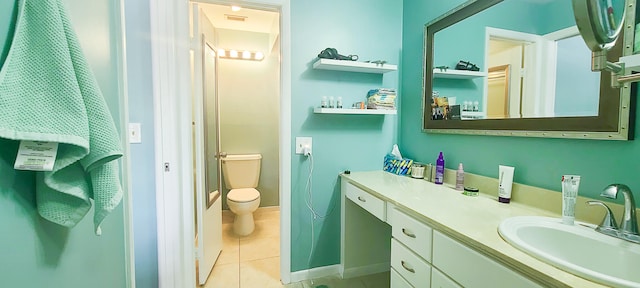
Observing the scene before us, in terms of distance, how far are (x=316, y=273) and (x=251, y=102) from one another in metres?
2.23

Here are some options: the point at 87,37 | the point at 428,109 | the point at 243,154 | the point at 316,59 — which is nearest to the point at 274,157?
the point at 243,154

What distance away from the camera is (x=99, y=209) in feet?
2.14

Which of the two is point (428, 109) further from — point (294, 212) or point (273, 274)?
point (273, 274)

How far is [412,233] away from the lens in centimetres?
113

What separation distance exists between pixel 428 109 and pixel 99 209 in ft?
5.99

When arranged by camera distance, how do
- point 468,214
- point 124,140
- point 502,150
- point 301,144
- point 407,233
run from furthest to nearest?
point 301,144 → point 502,150 → point 407,233 → point 468,214 → point 124,140

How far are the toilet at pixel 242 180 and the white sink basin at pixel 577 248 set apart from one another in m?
2.23

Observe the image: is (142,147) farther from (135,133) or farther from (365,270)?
(365,270)

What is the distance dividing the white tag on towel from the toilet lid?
2.06m

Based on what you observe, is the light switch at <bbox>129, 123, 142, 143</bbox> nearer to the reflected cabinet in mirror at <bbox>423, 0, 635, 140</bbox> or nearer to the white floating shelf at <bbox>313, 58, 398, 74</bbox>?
the white floating shelf at <bbox>313, 58, 398, 74</bbox>

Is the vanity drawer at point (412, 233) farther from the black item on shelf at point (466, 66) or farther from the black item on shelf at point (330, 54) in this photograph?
the black item on shelf at point (330, 54)

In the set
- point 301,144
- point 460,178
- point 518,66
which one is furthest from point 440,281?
point 301,144

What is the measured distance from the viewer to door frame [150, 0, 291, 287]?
142 centimetres

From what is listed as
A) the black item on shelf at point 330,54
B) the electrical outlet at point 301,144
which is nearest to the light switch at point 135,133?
the electrical outlet at point 301,144
